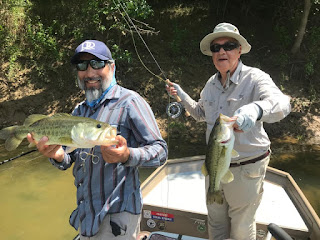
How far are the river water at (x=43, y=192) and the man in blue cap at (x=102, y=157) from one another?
4.11 metres

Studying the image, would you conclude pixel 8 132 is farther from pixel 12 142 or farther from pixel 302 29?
pixel 302 29

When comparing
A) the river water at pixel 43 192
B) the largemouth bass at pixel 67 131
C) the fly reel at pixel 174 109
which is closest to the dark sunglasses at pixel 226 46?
the largemouth bass at pixel 67 131

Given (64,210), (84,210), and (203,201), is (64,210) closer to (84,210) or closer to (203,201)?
(203,201)

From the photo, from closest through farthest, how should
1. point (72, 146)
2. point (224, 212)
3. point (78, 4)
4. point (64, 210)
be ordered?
point (72, 146)
point (224, 212)
point (64, 210)
point (78, 4)

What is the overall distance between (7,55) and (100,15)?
16.0 ft

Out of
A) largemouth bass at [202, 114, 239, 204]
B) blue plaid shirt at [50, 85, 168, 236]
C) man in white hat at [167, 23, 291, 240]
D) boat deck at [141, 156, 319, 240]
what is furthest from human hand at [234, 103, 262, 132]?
boat deck at [141, 156, 319, 240]

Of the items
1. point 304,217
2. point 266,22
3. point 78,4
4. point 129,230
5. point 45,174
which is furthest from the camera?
point 266,22

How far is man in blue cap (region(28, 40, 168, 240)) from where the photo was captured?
7.20 feet

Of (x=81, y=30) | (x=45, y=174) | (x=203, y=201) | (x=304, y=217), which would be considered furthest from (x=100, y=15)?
(x=304, y=217)

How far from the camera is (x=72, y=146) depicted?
2.04 metres

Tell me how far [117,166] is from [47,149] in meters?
0.54

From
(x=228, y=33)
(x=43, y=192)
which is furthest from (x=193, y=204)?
(x=43, y=192)

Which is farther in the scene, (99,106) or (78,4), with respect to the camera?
(78,4)

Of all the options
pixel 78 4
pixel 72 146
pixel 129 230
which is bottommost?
pixel 129 230
